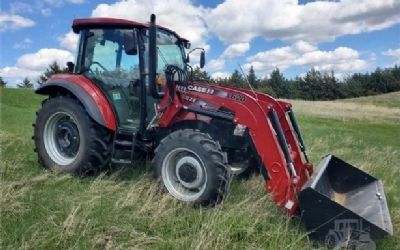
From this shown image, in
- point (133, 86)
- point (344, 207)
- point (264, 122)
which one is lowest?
point (344, 207)

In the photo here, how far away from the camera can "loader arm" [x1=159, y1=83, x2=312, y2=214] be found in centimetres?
537

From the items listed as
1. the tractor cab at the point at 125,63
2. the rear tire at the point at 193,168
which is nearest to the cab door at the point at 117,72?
the tractor cab at the point at 125,63

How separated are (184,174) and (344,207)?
197 cm

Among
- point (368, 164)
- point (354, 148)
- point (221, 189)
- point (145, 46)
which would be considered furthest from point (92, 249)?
point (354, 148)

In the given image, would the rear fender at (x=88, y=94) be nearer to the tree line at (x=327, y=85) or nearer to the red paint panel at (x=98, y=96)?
the red paint panel at (x=98, y=96)

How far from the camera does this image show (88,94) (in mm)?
6840

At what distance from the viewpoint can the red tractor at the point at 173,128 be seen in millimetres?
5523

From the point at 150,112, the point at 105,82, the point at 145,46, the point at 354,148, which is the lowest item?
the point at 354,148

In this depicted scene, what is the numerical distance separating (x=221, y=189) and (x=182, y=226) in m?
0.73

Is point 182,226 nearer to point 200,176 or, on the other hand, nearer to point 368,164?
point 200,176

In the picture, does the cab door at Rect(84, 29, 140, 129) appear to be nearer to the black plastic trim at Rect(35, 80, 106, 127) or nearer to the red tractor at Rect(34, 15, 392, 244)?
the red tractor at Rect(34, 15, 392, 244)

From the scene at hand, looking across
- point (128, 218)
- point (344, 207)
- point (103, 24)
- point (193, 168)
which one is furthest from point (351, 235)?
point (103, 24)

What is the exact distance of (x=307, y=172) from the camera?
233 inches

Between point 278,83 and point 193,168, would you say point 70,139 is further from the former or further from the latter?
point 278,83
